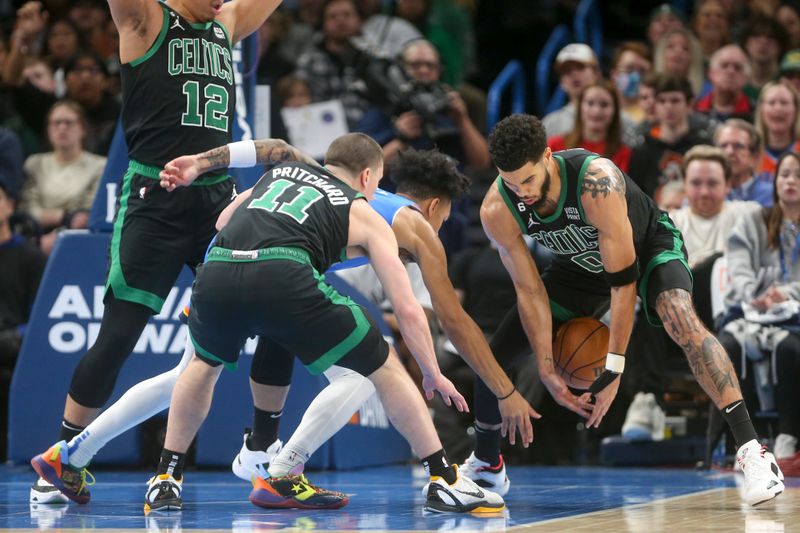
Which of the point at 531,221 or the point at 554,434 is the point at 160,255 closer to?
the point at 531,221

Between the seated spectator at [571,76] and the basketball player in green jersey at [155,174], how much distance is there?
5.37 m

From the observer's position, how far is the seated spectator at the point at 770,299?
331 inches

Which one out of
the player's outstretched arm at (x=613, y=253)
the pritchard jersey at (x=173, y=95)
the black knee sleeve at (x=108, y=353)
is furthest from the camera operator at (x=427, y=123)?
the player's outstretched arm at (x=613, y=253)

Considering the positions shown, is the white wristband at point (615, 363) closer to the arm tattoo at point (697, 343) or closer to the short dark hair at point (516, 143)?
the arm tattoo at point (697, 343)

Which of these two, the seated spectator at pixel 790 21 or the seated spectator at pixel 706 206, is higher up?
the seated spectator at pixel 790 21

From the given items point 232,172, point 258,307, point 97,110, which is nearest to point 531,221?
point 258,307

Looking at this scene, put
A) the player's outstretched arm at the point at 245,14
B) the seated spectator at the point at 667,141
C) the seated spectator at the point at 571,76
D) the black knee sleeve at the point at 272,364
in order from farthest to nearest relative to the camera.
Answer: the seated spectator at the point at 571,76 → the seated spectator at the point at 667,141 → the player's outstretched arm at the point at 245,14 → the black knee sleeve at the point at 272,364

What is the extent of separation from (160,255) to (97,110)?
569cm

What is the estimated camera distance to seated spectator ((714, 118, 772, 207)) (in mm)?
9766

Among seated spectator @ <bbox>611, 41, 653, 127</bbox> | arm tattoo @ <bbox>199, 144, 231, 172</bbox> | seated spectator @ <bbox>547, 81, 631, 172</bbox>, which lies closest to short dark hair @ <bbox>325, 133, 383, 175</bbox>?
arm tattoo @ <bbox>199, 144, 231, 172</bbox>

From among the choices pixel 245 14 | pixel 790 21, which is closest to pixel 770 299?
pixel 245 14

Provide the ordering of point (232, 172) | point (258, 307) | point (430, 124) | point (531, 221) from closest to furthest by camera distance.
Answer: point (258, 307) < point (531, 221) < point (232, 172) < point (430, 124)

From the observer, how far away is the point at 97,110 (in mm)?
11773

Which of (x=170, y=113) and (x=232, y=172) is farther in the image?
(x=232, y=172)
